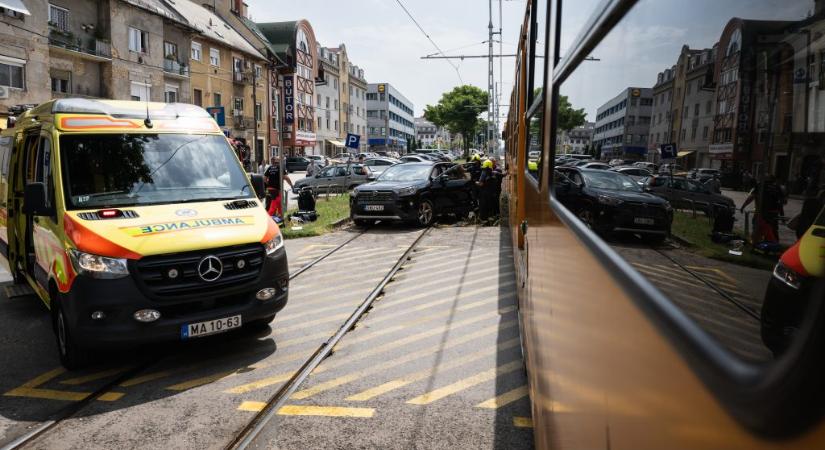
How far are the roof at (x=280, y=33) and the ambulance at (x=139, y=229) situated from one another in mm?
55021

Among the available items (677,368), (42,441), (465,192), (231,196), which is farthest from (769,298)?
(465,192)

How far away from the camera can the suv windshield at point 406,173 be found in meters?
14.7

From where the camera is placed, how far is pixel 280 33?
59062 mm

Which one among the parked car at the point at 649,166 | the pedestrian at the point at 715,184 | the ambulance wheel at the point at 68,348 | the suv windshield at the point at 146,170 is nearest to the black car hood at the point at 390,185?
the suv windshield at the point at 146,170

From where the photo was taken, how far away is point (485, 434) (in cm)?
378

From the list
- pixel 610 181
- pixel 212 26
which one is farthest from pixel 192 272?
pixel 212 26

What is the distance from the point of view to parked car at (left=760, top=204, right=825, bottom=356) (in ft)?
1.89

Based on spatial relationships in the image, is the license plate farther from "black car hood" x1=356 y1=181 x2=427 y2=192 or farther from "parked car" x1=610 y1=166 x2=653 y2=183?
"black car hood" x1=356 y1=181 x2=427 y2=192

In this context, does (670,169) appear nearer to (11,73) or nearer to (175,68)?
(11,73)

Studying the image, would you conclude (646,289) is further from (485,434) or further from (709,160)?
(485,434)

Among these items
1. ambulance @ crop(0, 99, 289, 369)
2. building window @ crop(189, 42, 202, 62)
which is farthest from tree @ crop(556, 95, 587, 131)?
building window @ crop(189, 42, 202, 62)

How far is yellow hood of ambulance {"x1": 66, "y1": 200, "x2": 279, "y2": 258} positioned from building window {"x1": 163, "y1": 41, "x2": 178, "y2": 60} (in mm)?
35670

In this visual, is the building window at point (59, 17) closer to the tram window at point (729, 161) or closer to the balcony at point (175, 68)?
the balcony at point (175, 68)

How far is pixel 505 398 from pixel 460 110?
78.0 meters
